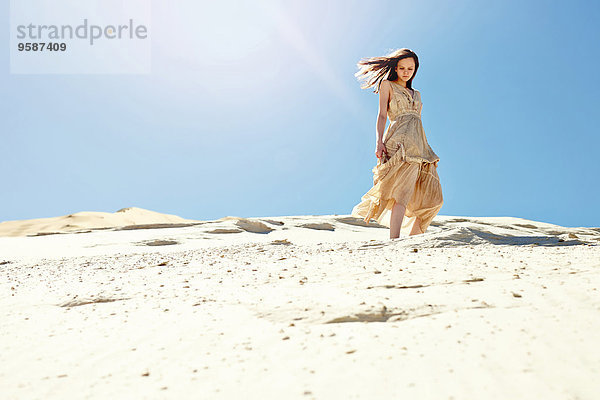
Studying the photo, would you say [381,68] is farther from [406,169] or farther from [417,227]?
[417,227]

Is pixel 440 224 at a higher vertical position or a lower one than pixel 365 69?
lower

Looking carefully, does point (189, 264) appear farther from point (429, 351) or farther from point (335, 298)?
point (429, 351)

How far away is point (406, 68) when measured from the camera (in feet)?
18.4

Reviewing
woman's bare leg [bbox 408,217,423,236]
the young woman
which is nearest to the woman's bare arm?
the young woman

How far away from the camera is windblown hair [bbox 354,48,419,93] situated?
18.5ft

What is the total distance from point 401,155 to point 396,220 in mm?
816

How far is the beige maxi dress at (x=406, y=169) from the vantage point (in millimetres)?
5375

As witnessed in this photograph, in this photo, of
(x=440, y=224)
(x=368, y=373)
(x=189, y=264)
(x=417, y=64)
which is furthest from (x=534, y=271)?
(x=440, y=224)

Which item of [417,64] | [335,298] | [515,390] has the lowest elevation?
[515,390]

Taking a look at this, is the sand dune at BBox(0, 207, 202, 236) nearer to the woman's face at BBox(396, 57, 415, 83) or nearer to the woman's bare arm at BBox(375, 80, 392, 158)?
the woman's bare arm at BBox(375, 80, 392, 158)

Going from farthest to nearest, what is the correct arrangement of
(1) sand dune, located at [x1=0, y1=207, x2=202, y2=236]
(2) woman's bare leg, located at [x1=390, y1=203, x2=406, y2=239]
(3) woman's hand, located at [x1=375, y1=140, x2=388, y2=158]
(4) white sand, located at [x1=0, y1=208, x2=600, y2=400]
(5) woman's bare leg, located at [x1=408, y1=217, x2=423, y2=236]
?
(1) sand dune, located at [x1=0, y1=207, x2=202, y2=236] < (5) woman's bare leg, located at [x1=408, y1=217, x2=423, y2=236] < (3) woman's hand, located at [x1=375, y1=140, x2=388, y2=158] < (2) woman's bare leg, located at [x1=390, y1=203, x2=406, y2=239] < (4) white sand, located at [x1=0, y1=208, x2=600, y2=400]

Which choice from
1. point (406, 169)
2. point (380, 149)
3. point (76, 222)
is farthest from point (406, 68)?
A: point (76, 222)

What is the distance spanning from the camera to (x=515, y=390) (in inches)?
54.5

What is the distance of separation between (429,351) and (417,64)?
4789 mm
